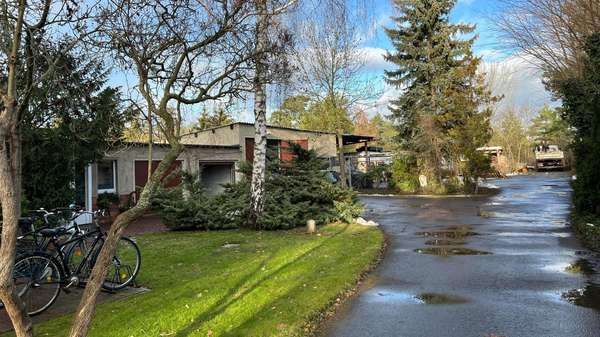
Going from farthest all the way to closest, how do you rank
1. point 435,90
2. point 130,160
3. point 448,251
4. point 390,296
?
point 435,90 < point 130,160 < point 448,251 < point 390,296

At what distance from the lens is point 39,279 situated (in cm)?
582

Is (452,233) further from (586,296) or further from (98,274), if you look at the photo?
(98,274)

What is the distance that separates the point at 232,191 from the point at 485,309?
10.1 metres

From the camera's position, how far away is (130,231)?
47.3ft

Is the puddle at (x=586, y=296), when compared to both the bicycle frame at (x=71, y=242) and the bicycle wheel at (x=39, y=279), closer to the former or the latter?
the bicycle frame at (x=71, y=242)

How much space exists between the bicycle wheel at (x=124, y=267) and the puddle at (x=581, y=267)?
655cm

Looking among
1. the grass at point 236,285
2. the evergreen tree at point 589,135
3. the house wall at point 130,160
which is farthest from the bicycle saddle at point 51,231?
the evergreen tree at point 589,135

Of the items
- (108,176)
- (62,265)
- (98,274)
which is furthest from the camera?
(108,176)

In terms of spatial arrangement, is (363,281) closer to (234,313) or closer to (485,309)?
(485,309)

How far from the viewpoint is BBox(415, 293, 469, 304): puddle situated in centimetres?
614

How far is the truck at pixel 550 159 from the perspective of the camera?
185 feet

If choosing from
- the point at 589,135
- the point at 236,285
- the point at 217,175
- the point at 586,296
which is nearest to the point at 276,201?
the point at 236,285

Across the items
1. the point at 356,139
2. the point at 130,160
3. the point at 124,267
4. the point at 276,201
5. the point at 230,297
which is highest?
the point at 356,139

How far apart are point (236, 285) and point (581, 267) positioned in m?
5.49
